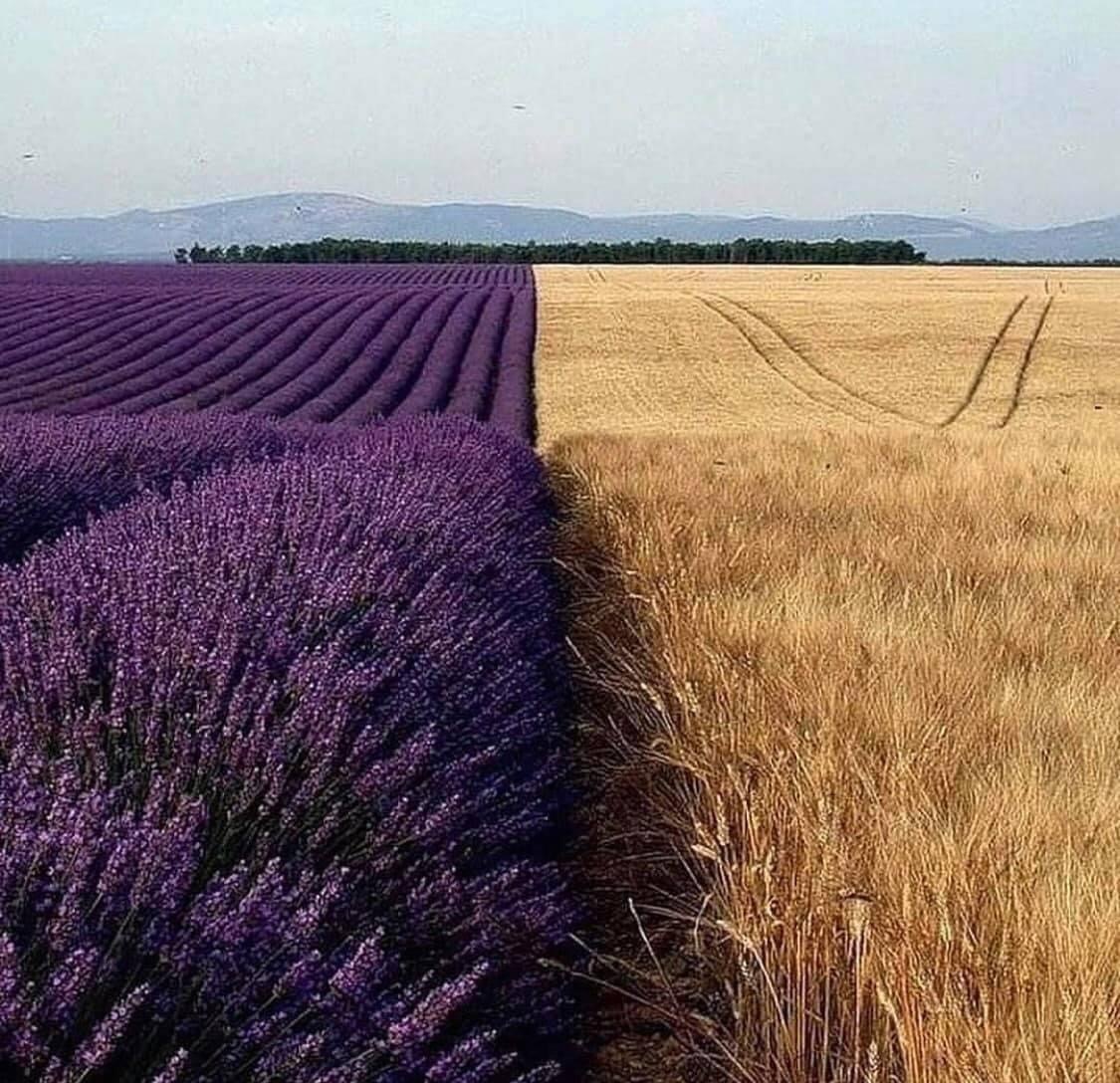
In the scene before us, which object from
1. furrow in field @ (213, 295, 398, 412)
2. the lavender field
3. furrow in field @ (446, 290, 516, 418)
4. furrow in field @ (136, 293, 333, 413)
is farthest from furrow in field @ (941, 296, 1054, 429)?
the lavender field

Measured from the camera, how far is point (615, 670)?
418cm

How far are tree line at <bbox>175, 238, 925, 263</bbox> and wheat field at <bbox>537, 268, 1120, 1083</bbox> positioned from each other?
6151 cm

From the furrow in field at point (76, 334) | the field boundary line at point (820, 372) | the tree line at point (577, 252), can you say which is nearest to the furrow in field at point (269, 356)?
the furrow in field at point (76, 334)

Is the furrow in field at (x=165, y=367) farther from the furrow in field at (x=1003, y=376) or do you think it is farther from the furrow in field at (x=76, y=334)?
the furrow in field at (x=1003, y=376)

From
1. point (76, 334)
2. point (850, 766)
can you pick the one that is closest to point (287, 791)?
point (850, 766)

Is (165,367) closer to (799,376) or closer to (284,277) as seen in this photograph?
(799,376)

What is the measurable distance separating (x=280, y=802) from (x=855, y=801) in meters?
0.99

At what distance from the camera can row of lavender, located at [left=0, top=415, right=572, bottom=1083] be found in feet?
4.97

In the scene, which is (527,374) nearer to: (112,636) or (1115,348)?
(1115,348)

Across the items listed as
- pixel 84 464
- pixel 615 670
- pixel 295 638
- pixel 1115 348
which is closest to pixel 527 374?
pixel 1115 348

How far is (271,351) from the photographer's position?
21641 mm

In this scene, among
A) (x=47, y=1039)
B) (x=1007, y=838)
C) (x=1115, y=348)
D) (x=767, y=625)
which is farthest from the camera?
(x=1115, y=348)

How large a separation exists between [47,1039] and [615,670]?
289 centimetres

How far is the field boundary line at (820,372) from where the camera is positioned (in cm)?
2057
